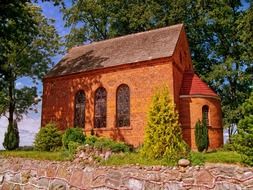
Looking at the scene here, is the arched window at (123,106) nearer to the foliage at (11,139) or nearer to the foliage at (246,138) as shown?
the foliage at (11,139)

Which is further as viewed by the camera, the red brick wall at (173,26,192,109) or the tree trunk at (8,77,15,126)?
the tree trunk at (8,77,15,126)

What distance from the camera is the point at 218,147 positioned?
82.6ft

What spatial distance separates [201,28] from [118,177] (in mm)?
33024

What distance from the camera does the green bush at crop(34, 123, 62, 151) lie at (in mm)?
23438

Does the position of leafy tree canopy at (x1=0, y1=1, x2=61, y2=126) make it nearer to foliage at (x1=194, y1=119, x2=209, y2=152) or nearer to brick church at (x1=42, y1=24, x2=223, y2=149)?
brick church at (x1=42, y1=24, x2=223, y2=149)

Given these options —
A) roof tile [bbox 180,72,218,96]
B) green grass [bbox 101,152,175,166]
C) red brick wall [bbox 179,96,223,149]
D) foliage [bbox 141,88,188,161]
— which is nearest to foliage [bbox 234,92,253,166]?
foliage [bbox 141,88,188,161]

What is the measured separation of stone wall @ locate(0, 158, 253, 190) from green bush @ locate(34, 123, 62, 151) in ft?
39.2

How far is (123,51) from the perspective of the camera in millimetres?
28688

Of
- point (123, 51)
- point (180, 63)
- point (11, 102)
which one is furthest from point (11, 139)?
point (180, 63)

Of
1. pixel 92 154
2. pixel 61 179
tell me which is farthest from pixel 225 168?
pixel 92 154

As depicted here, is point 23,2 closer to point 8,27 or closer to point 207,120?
point 8,27

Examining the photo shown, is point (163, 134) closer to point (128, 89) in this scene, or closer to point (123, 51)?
point (128, 89)

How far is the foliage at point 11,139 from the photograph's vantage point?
29281 millimetres

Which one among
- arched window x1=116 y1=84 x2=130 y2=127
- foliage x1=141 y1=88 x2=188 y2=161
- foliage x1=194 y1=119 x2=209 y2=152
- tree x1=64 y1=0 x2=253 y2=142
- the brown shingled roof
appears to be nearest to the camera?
foliage x1=141 y1=88 x2=188 y2=161
